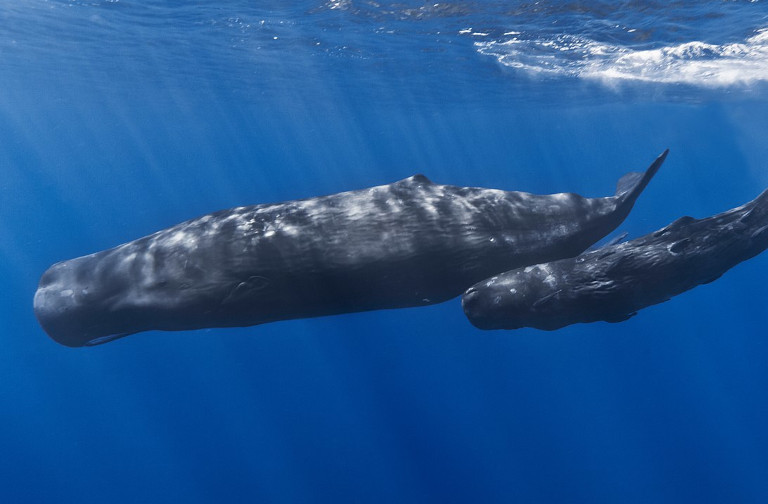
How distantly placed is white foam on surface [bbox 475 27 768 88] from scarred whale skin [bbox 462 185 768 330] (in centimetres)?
1889

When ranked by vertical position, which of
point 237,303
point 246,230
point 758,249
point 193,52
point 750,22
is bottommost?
point 750,22

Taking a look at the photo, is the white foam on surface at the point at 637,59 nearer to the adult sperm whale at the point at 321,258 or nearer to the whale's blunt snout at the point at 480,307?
the adult sperm whale at the point at 321,258

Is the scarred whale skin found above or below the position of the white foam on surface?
above

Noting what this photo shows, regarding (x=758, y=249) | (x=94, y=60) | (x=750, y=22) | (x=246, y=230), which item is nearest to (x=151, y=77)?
(x=94, y=60)

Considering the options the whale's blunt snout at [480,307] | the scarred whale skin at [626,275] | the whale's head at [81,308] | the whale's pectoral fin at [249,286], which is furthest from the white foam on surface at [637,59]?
the whale's head at [81,308]

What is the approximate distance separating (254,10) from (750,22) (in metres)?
17.6

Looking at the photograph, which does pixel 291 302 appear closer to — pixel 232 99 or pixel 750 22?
pixel 750 22

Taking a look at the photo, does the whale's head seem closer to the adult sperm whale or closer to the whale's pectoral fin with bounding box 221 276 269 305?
the adult sperm whale

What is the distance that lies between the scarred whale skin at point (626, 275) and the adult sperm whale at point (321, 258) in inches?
24.4

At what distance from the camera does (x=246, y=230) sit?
6195 millimetres

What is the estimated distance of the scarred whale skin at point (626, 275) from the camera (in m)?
4.89

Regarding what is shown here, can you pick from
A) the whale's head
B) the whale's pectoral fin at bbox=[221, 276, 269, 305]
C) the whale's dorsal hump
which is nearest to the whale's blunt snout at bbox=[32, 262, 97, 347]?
the whale's head

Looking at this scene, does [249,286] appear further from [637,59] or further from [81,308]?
[637,59]

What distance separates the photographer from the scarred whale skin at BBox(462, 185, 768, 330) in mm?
4887
